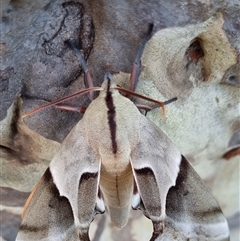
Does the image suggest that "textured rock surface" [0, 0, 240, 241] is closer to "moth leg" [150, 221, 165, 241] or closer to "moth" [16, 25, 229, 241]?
"moth" [16, 25, 229, 241]

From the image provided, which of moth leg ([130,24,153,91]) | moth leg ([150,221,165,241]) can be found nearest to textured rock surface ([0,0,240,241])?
moth leg ([130,24,153,91])

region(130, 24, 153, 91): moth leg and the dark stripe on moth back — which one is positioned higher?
region(130, 24, 153, 91): moth leg

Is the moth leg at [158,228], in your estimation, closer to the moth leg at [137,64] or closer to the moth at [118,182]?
the moth at [118,182]

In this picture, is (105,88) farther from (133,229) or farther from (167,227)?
(133,229)

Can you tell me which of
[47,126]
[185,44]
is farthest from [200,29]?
[47,126]

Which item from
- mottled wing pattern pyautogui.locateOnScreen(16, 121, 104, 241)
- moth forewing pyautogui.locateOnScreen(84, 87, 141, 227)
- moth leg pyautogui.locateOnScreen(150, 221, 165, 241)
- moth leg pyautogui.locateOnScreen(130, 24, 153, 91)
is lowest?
moth leg pyautogui.locateOnScreen(150, 221, 165, 241)

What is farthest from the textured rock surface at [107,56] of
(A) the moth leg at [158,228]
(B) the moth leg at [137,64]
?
(A) the moth leg at [158,228]

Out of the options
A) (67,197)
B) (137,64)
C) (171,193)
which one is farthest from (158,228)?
(137,64)

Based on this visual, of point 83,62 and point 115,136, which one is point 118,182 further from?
point 83,62
